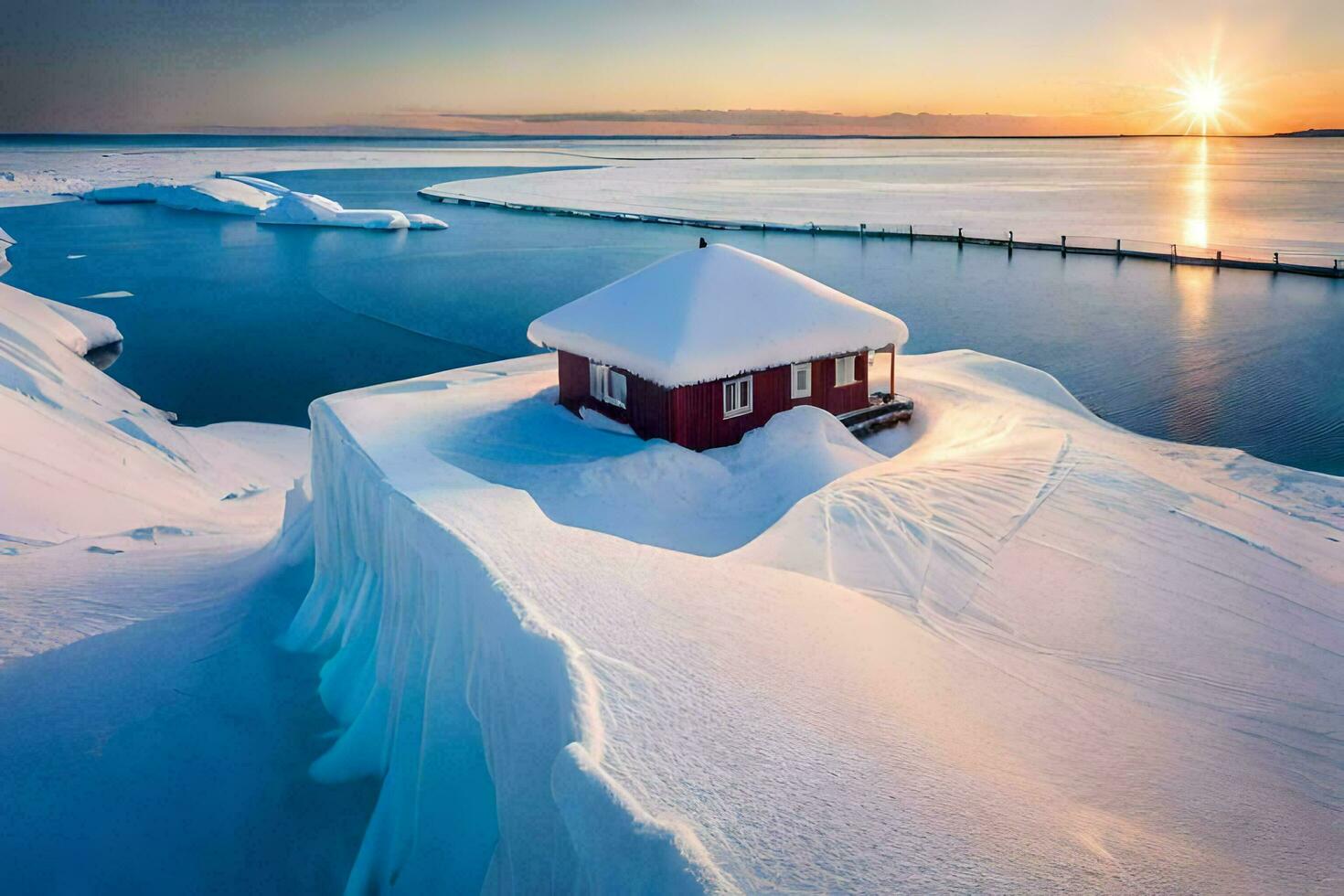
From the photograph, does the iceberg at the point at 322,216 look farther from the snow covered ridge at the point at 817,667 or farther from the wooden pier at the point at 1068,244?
the snow covered ridge at the point at 817,667

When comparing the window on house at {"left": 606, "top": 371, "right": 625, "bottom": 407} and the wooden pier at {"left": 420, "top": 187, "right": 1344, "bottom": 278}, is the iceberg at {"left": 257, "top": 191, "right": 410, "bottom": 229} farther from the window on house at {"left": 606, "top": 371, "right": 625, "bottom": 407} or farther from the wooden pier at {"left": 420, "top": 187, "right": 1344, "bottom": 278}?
the window on house at {"left": 606, "top": 371, "right": 625, "bottom": 407}

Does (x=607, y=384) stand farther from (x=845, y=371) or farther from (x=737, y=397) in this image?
(x=845, y=371)

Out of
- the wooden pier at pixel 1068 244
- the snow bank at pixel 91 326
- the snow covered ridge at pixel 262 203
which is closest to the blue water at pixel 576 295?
the snow bank at pixel 91 326

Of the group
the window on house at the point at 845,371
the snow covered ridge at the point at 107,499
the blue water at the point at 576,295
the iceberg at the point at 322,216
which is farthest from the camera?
the iceberg at the point at 322,216

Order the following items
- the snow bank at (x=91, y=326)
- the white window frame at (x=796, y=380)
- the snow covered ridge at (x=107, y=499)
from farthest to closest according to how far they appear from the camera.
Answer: the snow bank at (x=91, y=326), the white window frame at (x=796, y=380), the snow covered ridge at (x=107, y=499)

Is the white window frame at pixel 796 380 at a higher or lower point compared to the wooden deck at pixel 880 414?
higher

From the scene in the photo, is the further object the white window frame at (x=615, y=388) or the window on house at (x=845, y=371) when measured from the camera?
the window on house at (x=845, y=371)
